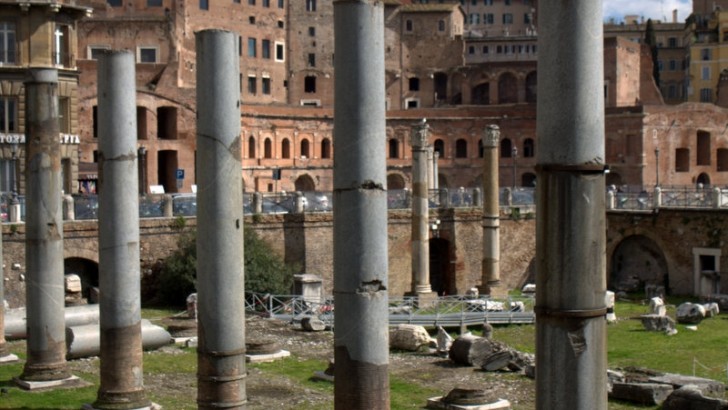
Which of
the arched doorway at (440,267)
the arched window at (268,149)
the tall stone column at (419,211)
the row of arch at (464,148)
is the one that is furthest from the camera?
the row of arch at (464,148)

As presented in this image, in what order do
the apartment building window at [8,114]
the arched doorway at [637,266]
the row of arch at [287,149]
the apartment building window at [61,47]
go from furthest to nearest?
the row of arch at [287,149] → the arched doorway at [637,266] → the apartment building window at [61,47] → the apartment building window at [8,114]

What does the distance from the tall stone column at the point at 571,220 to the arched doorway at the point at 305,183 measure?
1612 inches

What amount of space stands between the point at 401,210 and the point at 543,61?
22.7 metres

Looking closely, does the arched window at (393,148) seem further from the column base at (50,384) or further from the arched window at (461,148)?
the column base at (50,384)

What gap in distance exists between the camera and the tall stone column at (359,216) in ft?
24.7

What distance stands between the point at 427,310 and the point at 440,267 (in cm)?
744

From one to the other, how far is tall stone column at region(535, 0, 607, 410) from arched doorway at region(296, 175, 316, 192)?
40.9 metres

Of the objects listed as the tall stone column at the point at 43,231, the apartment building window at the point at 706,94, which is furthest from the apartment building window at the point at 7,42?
the apartment building window at the point at 706,94

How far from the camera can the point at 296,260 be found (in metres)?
26.1

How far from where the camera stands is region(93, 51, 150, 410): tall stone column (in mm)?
10695

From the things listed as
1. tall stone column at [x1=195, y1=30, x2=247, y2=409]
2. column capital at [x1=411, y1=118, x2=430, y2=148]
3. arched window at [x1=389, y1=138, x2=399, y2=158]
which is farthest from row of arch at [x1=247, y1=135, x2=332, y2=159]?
tall stone column at [x1=195, y1=30, x2=247, y2=409]

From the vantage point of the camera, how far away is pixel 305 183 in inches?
1833

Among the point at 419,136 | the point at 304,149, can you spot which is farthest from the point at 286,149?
the point at 419,136

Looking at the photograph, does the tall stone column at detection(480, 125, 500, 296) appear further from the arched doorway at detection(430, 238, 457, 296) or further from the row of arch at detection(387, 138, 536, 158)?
the row of arch at detection(387, 138, 536, 158)
